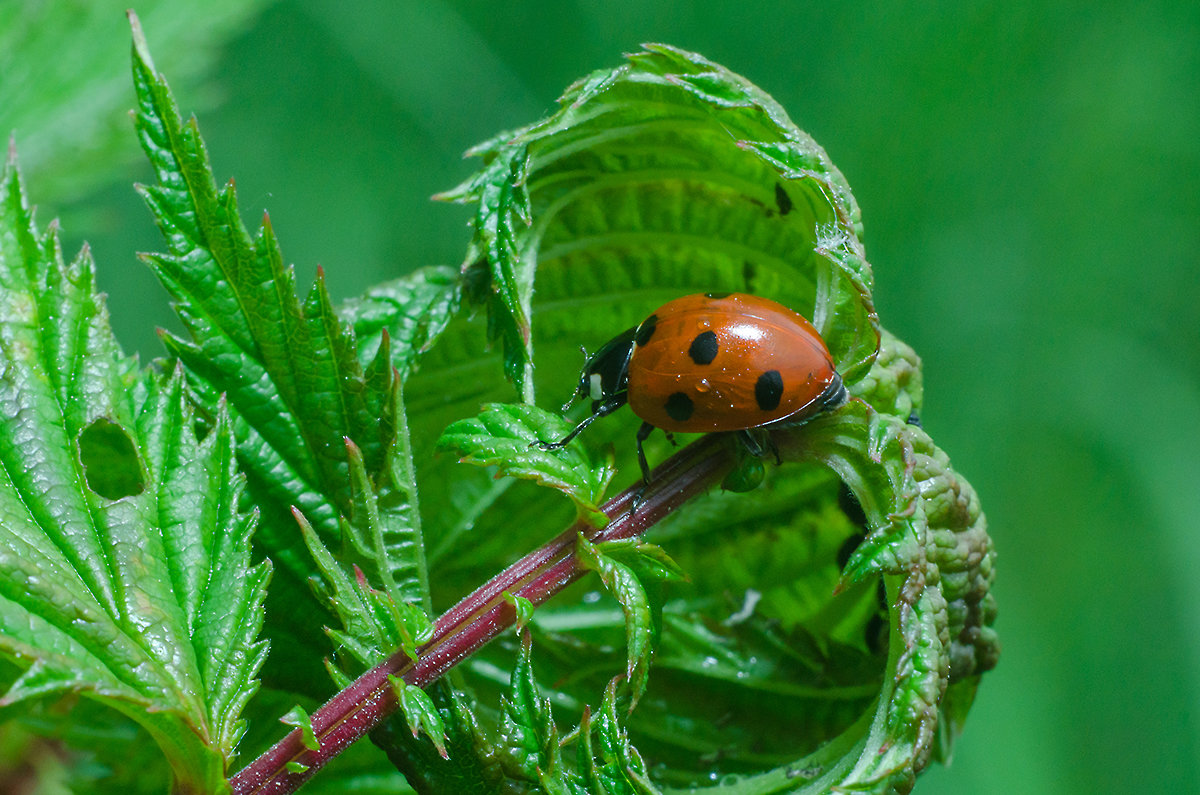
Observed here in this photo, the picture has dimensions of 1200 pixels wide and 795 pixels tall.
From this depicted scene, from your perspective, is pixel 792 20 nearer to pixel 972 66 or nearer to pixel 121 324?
pixel 972 66

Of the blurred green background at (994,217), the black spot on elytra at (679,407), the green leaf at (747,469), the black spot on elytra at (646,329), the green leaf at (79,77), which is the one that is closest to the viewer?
the green leaf at (747,469)

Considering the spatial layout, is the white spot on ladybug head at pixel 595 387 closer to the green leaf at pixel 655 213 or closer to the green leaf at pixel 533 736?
the green leaf at pixel 655 213

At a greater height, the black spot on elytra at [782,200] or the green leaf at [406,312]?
the green leaf at [406,312]

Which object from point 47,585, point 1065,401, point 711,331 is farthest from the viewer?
point 1065,401

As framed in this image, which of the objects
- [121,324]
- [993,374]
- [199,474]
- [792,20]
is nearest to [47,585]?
[199,474]

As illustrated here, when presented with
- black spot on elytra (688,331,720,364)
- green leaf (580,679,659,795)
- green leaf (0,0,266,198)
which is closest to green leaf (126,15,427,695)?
green leaf (580,679,659,795)

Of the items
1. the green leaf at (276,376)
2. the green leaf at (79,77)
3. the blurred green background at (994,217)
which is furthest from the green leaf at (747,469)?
the blurred green background at (994,217)

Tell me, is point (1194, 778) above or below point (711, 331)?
below


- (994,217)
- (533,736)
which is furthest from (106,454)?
(994,217)
